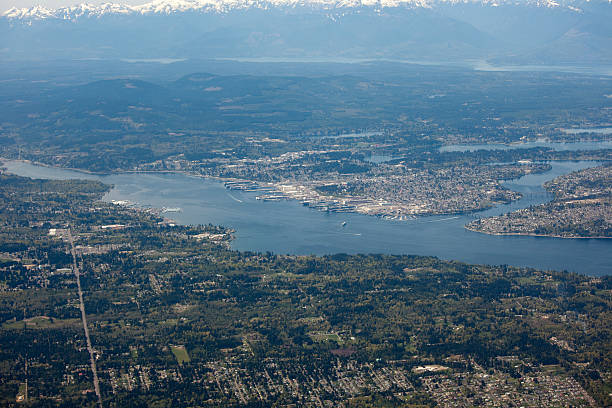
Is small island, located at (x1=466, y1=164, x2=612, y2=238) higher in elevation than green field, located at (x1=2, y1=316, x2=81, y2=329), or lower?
higher

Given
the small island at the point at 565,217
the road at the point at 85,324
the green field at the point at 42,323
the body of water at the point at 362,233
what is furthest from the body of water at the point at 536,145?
the green field at the point at 42,323

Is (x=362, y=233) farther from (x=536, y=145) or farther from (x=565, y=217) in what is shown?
(x=536, y=145)

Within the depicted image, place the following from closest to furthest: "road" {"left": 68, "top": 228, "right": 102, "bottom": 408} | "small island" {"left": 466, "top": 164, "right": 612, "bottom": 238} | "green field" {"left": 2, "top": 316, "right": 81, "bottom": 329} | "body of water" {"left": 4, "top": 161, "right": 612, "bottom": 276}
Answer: "road" {"left": 68, "top": 228, "right": 102, "bottom": 408}, "green field" {"left": 2, "top": 316, "right": 81, "bottom": 329}, "body of water" {"left": 4, "top": 161, "right": 612, "bottom": 276}, "small island" {"left": 466, "top": 164, "right": 612, "bottom": 238}

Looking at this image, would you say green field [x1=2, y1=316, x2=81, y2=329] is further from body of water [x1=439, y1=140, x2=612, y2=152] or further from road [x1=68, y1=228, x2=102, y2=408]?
body of water [x1=439, y1=140, x2=612, y2=152]

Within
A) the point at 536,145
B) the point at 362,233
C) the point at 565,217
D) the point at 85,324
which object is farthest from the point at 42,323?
the point at 536,145

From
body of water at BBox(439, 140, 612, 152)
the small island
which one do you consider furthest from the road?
body of water at BBox(439, 140, 612, 152)

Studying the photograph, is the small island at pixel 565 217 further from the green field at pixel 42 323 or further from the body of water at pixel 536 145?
the green field at pixel 42 323

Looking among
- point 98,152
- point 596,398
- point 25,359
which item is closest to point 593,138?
point 98,152

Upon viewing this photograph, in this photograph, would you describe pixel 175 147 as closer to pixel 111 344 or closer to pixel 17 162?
pixel 17 162

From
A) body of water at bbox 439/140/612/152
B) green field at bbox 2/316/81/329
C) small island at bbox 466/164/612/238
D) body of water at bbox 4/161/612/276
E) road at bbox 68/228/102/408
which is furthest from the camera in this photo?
body of water at bbox 439/140/612/152
